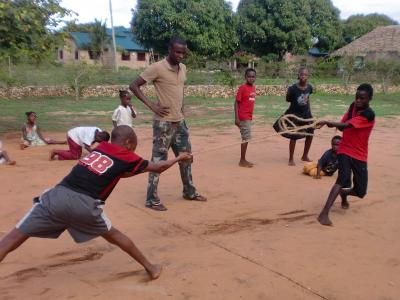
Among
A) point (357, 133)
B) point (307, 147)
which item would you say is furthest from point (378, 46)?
point (357, 133)

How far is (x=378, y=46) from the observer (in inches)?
1276

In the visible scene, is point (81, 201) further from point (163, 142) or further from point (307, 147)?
point (307, 147)

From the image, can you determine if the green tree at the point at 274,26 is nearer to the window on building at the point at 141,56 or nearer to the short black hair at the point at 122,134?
the window on building at the point at 141,56

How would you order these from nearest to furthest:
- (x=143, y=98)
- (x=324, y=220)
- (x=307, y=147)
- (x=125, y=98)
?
(x=324, y=220) < (x=143, y=98) < (x=125, y=98) < (x=307, y=147)

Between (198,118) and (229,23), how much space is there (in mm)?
16989

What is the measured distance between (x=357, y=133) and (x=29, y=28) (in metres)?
6.83

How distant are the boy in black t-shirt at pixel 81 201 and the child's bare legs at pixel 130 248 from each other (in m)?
0.08

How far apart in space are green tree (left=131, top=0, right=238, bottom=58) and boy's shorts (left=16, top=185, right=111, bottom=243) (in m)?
25.4

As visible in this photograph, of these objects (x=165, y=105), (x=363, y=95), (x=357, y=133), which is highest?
(x=363, y=95)

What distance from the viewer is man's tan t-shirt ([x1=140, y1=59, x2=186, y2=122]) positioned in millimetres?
4934

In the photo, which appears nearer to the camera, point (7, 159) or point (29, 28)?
point (7, 159)

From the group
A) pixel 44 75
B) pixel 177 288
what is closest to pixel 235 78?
pixel 44 75

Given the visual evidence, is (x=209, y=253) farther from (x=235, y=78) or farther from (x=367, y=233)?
(x=235, y=78)

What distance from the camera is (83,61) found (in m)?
20.7
